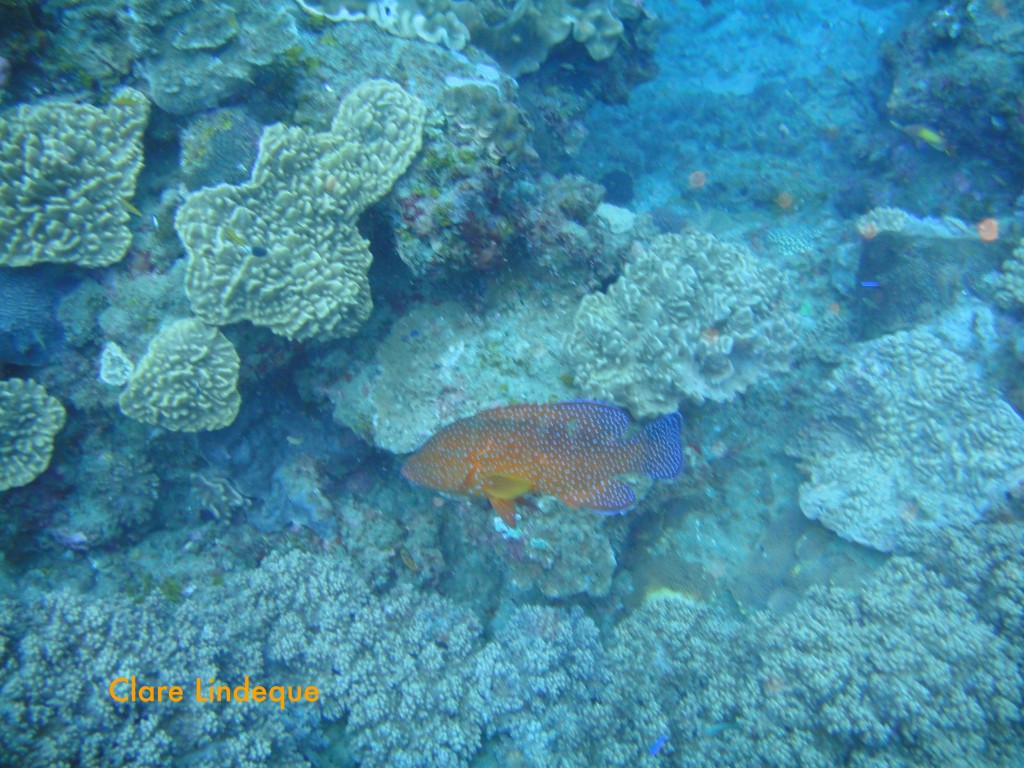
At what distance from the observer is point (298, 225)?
384 centimetres

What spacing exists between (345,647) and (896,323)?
251 inches

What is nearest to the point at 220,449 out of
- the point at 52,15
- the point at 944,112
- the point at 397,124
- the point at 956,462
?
the point at 397,124

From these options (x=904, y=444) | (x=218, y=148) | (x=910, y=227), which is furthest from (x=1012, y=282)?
(x=218, y=148)

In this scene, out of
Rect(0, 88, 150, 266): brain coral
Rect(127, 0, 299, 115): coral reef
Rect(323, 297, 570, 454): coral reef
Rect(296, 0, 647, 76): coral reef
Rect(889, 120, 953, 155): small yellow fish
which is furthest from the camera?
Rect(889, 120, 953, 155): small yellow fish

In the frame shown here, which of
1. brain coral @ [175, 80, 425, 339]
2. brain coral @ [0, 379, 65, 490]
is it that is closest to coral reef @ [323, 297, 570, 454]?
brain coral @ [175, 80, 425, 339]

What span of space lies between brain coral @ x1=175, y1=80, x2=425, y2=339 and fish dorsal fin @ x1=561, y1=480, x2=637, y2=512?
2.17 meters

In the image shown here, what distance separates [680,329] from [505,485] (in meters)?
1.85

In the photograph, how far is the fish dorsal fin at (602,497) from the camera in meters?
3.67

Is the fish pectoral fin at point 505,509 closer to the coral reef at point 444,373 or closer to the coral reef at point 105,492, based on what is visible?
the coral reef at point 444,373

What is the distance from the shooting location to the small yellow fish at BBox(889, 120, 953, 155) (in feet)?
24.2

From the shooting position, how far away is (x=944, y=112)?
727 cm

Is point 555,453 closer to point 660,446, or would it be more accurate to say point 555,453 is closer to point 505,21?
point 660,446

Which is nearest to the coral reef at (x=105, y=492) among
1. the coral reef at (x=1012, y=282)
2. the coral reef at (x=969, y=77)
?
the coral reef at (x=1012, y=282)

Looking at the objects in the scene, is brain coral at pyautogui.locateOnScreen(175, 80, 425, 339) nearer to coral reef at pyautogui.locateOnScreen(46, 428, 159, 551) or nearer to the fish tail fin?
coral reef at pyautogui.locateOnScreen(46, 428, 159, 551)
